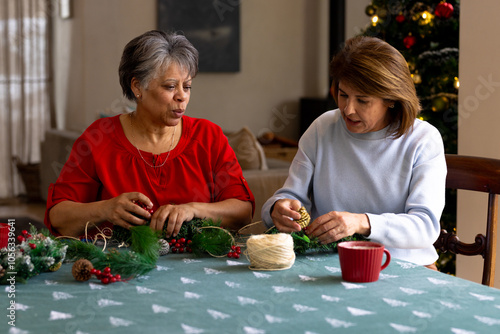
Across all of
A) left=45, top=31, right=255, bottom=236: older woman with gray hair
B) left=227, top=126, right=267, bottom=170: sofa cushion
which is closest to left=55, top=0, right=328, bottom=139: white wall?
left=227, top=126, right=267, bottom=170: sofa cushion

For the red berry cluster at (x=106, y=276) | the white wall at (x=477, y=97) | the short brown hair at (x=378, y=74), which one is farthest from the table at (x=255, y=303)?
the white wall at (x=477, y=97)

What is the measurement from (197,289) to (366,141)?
78cm

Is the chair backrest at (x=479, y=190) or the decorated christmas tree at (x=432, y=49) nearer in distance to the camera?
the chair backrest at (x=479, y=190)

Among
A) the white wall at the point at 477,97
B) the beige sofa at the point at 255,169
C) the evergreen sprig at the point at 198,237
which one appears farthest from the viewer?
the beige sofa at the point at 255,169

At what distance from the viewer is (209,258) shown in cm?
150

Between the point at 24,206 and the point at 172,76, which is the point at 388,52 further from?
the point at 24,206

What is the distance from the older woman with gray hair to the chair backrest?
588 mm

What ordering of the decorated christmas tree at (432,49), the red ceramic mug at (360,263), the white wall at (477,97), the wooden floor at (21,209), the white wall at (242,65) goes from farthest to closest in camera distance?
the white wall at (242,65) → the wooden floor at (21,209) → the decorated christmas tree at (432,49) → the white wall at (477,97) → the red ceramic mug at (360,263)

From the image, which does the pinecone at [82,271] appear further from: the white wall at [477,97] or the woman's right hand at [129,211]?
the white wall at [477,97]

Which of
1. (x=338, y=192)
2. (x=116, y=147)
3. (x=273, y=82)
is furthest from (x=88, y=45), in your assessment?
(x=338, y=192)

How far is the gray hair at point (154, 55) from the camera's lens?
1.89 m

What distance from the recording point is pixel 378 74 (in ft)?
5.47

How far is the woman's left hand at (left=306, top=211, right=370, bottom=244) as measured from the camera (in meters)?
1.49

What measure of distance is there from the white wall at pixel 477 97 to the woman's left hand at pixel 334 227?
1.00 metres
